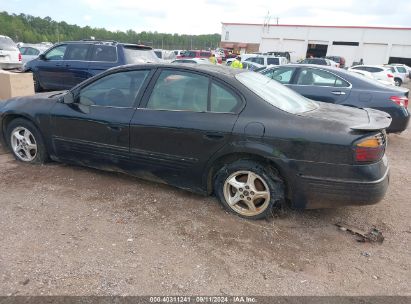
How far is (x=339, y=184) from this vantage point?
3.09 metres

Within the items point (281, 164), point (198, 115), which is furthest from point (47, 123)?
point (281, 164)

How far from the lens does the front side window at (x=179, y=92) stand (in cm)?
358

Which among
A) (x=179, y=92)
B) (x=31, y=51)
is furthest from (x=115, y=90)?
(x=31, y=51)

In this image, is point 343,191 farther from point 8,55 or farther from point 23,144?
point 8,55

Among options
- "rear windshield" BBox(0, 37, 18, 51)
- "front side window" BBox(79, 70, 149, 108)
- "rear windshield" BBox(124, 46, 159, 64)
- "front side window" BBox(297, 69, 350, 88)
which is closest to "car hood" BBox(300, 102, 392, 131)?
"front side window" BBox(79, 70, 149, 108)

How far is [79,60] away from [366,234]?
790 centimetres

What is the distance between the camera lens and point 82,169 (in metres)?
4.60

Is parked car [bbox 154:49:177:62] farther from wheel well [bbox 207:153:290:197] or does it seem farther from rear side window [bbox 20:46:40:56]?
wheel well [bbox 207:153:290:197]

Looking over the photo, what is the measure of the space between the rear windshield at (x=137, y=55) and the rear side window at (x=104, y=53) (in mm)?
286

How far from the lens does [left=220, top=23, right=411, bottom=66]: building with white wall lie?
148 feet

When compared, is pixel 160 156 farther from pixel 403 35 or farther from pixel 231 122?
pixel 403 35

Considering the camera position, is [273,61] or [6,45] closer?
[6,45]

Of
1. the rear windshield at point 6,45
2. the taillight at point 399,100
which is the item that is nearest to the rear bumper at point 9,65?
the rear windshield at point 6,45

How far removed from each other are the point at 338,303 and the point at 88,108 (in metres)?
3.22
